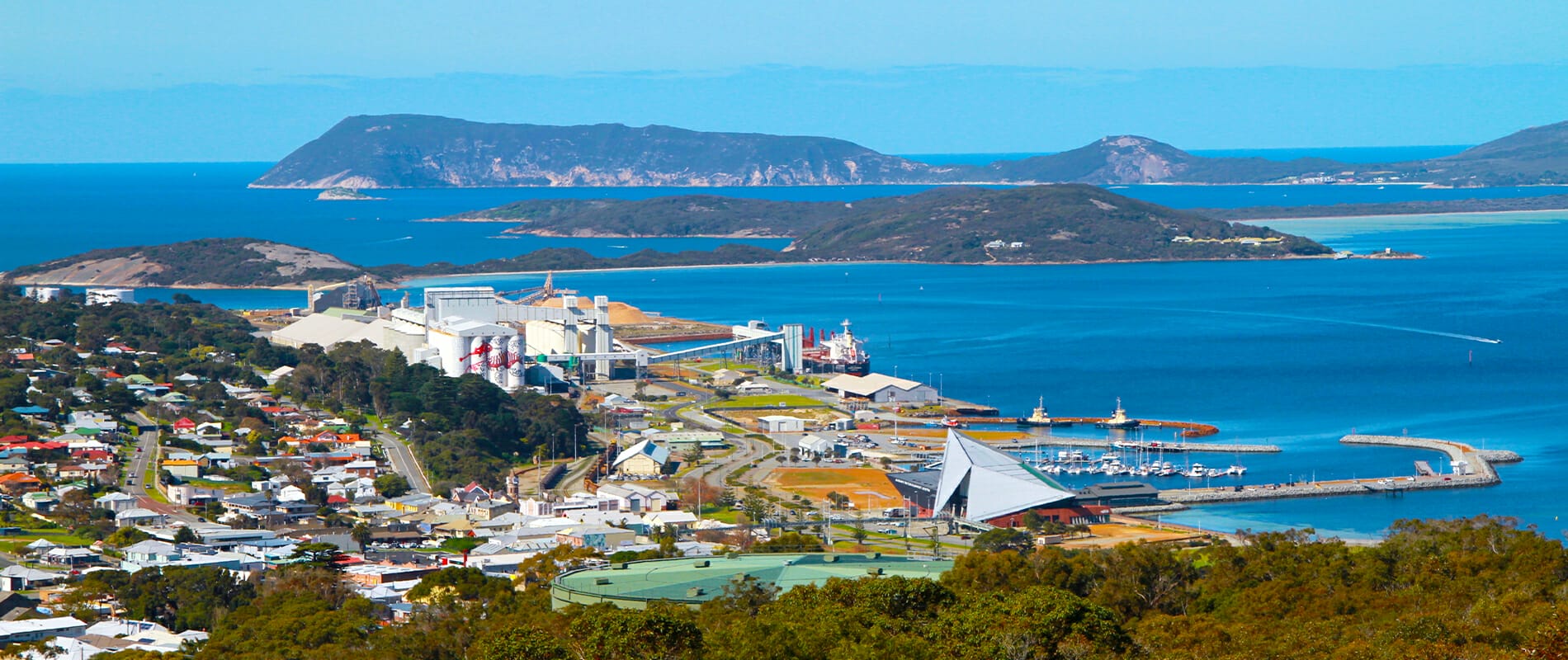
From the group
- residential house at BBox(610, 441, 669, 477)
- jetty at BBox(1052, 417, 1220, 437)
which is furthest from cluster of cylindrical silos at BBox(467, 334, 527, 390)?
jetty at BBox(1052, 417, 1220, 437)

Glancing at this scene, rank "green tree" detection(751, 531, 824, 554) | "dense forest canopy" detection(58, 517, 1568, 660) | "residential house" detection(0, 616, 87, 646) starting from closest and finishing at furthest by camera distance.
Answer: "dense forest canopy" detection(58, 517, 1568, 660), "residential house" detection(0, 616, 87, 646), "green tree" detection(751, 531, 824, 554)

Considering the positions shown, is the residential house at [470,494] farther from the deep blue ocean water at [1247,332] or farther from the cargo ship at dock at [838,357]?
the cargo ship at dock at [838,357]

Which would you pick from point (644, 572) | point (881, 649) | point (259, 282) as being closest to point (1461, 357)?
point (644, 572)

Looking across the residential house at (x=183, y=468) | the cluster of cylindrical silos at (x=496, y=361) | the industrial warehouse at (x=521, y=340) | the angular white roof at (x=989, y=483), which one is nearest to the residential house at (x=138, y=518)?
the residential house at (x=183, y=468)

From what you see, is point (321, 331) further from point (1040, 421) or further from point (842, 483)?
point (842, 483)

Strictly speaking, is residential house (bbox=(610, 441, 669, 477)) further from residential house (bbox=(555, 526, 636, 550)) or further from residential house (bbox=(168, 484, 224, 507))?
residential house (bbox=(168, 484, 224, 507))

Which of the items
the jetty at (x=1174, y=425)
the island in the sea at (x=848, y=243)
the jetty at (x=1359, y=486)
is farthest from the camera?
the island in the sea at (x=848, y=243)

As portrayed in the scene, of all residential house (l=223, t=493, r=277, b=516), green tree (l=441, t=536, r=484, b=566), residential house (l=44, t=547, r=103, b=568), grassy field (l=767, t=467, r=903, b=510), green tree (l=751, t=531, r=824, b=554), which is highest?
green tree (l=751, t=531, r=824, b=554)
